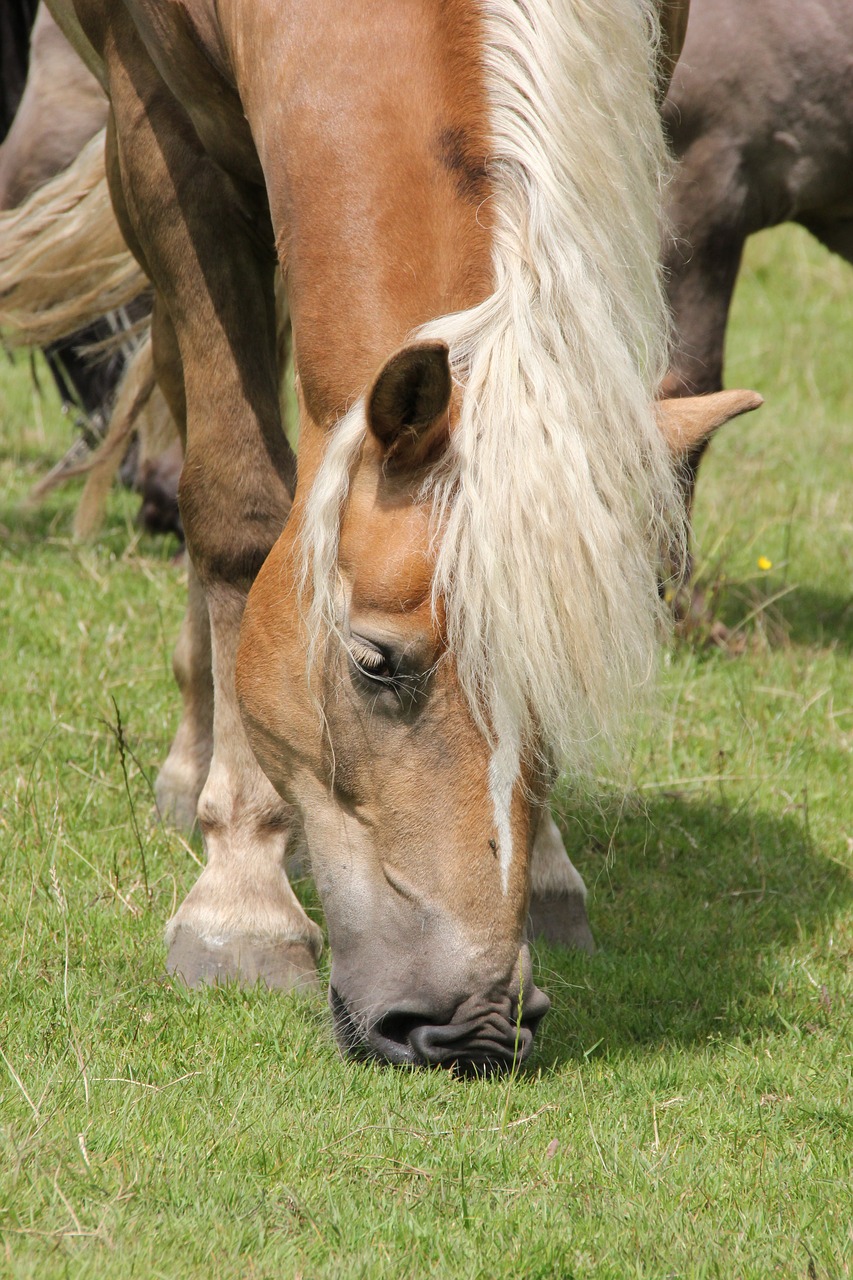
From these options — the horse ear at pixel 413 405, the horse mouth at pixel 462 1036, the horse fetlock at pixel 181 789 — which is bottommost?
the horse fetlock at pixel 181 789

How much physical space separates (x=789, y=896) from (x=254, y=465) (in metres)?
1.70

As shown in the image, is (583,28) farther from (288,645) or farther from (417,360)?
(288,645)

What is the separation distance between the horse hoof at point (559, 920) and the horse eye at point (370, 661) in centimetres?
109

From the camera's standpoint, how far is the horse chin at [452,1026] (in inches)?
94.7

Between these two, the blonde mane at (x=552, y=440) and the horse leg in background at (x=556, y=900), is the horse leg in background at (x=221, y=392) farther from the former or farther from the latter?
the blonde mane at (x=552, y=440)

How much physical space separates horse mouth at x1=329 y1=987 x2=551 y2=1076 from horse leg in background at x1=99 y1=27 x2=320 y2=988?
0.69 meters

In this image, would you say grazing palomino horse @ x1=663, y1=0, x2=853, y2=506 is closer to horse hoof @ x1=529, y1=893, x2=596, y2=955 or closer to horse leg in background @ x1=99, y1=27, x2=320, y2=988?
horse leg in background @ x1=99, y1=27, x2=320, y2=988

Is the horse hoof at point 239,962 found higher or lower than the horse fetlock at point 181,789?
higher

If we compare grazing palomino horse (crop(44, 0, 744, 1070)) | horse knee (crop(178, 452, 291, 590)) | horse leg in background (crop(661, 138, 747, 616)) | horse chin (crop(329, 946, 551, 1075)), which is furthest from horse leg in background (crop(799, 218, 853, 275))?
horse chin (crop(329, 946, 551, 1075))

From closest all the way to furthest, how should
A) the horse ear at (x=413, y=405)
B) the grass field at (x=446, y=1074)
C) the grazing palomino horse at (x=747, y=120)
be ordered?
the grass field at (x=446, y=1074) → the horse ear at (x=413, y=405) → the grazing palomino horse at (x=747, y=120)

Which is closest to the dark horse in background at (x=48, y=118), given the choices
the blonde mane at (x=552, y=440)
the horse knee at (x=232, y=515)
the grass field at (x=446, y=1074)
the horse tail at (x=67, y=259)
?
the horse tail at (x=67, y=259)

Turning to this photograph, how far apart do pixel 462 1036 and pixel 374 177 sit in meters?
1.46

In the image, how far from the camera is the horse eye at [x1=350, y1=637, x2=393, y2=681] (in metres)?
2.42

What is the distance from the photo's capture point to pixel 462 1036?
2418 millimetres
